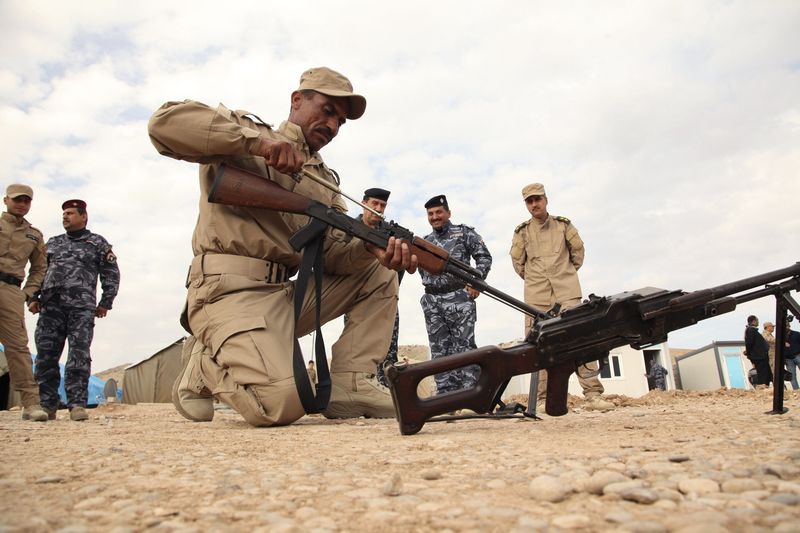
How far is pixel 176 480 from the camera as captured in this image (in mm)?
1436

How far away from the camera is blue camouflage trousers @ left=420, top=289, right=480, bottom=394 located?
18.8 ft

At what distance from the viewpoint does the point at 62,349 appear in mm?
5414

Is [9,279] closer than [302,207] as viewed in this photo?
No

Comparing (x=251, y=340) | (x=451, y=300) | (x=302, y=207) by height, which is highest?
(x=302, y=207)

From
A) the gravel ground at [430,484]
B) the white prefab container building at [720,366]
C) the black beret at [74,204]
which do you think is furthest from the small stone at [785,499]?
the white prefab container building at [720,366]

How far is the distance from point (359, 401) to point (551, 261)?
9.70 feet

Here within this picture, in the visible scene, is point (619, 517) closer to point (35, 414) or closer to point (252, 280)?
point (252, 280)

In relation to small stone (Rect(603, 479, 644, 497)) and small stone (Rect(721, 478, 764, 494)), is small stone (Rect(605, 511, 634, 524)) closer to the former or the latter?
small stone (Rect(603, 479, 644, 497))

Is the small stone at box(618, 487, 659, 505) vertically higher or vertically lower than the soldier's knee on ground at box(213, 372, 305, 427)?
lower

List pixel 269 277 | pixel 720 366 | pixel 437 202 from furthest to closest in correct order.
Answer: pixel 720 366
pixel 437 202
pixel 269 277

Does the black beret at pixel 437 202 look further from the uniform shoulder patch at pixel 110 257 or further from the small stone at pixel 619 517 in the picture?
the small stone at pixel 619 517

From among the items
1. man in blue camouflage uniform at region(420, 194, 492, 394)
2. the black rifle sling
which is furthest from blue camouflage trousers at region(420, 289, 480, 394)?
Result: the black rifle sling

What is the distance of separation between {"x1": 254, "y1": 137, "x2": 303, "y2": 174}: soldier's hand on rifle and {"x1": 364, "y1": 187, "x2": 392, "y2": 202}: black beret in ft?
10.7

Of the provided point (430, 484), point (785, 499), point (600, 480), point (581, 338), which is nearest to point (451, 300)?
point (581, 338)
